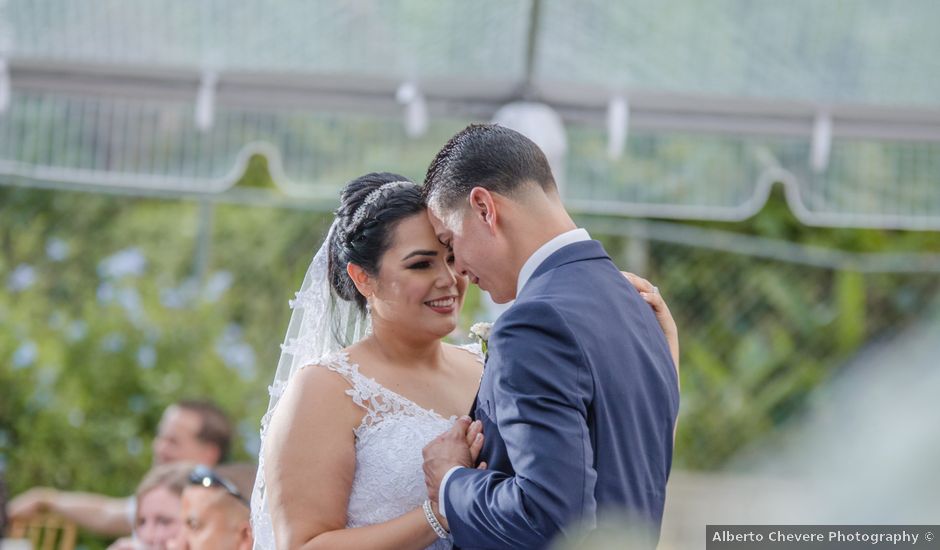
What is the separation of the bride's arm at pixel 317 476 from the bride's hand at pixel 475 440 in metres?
0.25

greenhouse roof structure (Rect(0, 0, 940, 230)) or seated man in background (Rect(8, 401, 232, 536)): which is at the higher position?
greenhouse roof structure (Rect(0, 0, 940, 230))

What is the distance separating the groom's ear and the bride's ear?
25.3 inches

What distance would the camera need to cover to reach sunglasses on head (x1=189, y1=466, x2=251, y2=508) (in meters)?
4.05

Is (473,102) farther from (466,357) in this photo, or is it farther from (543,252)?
(543,252)

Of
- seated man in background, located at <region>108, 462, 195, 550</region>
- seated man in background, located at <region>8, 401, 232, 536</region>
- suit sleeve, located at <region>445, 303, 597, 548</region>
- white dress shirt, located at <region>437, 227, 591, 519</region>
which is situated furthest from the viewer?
seated man in background, located at <region>8, 401, 232, 536</region>

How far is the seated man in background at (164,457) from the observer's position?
5.65m

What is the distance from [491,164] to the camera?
102 inches

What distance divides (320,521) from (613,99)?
2735 mm

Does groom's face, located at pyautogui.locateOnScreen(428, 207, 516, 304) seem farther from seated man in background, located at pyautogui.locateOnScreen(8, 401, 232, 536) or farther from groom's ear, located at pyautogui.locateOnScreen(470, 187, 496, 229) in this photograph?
seated man in background, located at pyautogui.locateOnScreen(8, 401, 232, 536)

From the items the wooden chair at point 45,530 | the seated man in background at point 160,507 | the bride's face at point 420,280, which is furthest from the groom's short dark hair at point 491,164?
the wooden chair at point 45,530

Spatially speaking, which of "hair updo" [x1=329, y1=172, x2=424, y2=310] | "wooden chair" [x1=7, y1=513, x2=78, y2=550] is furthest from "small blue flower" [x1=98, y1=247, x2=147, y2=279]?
"hair updo" [x1=329, y1=172, x2=424, y2=310]

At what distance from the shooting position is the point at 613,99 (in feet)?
16.4

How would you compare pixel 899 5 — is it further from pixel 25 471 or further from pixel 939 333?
pixel 25 471

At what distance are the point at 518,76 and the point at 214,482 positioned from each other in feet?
6.61
